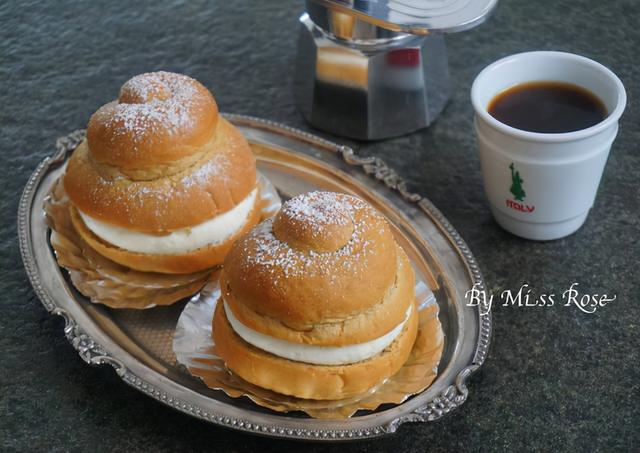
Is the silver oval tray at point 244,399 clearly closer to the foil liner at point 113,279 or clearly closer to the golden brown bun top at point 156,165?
the foil liner at point 113,279

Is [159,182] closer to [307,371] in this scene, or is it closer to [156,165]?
[156,165]

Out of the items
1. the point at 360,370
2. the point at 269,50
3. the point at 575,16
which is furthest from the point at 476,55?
the point at 360,370

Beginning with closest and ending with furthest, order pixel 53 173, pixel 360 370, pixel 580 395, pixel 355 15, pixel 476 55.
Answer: pixel 360 370 → pixel 580 395 → pixel 355 15 → pixel 53 173 → pixel 476 55

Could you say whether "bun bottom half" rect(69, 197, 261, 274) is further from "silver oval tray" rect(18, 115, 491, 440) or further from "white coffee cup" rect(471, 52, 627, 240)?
"white coffee cup" rect(471, 52, 627, 240)

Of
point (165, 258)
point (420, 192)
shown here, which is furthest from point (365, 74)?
point (165, 258)

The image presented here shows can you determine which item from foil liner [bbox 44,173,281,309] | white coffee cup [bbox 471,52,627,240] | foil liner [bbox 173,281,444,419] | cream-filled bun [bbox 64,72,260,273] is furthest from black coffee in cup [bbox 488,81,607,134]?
foil liner [bbox 44,173,281,309]

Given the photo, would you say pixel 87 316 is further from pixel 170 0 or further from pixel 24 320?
pixel 170 0
